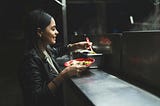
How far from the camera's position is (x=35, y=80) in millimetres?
1797

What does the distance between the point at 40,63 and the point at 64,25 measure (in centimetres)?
169

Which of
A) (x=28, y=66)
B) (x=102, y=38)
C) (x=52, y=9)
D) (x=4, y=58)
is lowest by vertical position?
(x=4, y=58)

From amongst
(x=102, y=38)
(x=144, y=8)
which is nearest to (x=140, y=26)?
(x=102, y=38)

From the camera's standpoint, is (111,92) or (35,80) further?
(35,80)

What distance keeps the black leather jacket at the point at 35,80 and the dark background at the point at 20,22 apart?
3241 millimetres

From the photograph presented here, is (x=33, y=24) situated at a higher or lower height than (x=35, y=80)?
higher

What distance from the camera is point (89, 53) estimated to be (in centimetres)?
268

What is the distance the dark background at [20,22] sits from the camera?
215 inches

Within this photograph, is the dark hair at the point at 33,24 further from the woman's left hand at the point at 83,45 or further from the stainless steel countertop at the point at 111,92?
the woman's left hand at the point at 83,45

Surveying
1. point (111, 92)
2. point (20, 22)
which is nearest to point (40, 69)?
point (111, 92)

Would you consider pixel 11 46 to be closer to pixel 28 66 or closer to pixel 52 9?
pixel 52 9

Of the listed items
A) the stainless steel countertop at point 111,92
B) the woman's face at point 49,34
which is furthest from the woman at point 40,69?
the stainless steel countertop at point 111,92

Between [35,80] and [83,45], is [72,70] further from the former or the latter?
[83,45]

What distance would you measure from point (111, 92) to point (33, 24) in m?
0.87
